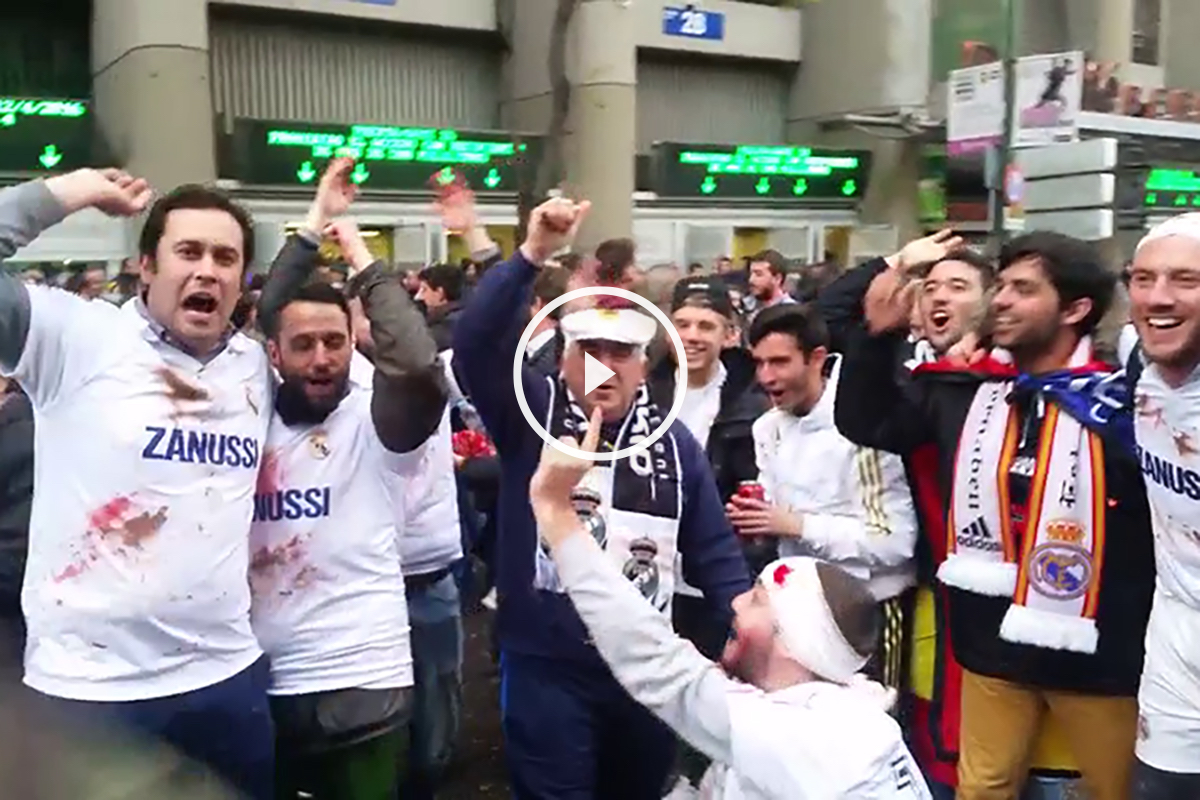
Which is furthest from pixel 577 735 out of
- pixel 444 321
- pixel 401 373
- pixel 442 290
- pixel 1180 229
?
pixel 442 290

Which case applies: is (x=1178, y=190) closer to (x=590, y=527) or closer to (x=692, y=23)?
(x=692, y=23)

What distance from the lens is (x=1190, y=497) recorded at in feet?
9.22

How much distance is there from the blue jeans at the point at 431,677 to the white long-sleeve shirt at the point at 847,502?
3.79 feet

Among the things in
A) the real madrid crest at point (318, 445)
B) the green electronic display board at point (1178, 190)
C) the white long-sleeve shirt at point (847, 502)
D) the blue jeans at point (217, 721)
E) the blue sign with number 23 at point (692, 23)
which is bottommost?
the blue jeans at point (217, 721)

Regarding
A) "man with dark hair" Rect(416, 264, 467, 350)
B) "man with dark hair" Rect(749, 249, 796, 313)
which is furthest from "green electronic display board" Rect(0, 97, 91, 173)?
"man with dark hair" Rect(749, 249, 796, 313)

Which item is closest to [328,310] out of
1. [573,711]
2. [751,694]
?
[573,711]

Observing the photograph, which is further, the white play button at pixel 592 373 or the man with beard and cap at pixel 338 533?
the white play button at pixel 592 373

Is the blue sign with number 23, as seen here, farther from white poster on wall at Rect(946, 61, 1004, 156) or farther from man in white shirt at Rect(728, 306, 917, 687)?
man in white shirt at Rect(728, 306, 917, 687)

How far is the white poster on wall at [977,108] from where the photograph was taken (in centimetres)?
1091

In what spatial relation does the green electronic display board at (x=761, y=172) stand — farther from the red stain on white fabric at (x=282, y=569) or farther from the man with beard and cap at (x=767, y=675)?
the man with beard and cap at (x=767, y=675)

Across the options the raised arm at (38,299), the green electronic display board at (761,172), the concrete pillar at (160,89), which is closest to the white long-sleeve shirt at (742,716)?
the raised arm at (38,299)

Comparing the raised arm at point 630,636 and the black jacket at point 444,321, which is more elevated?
the black jacket at point 444,321

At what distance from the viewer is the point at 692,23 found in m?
22.3

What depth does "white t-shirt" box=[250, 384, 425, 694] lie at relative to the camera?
2.97m
